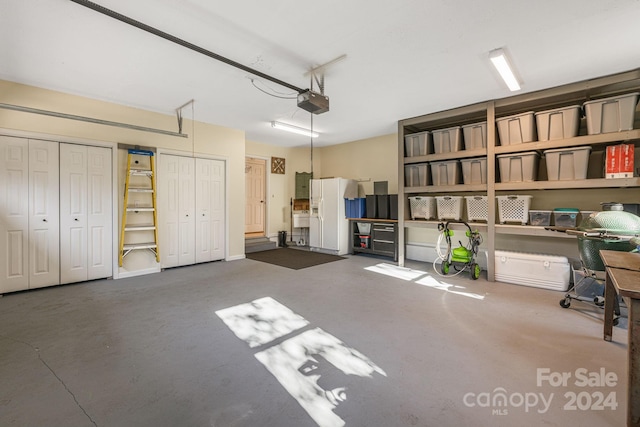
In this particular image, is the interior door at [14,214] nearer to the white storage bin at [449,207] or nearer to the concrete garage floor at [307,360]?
the concrete garage floor at [307,360]

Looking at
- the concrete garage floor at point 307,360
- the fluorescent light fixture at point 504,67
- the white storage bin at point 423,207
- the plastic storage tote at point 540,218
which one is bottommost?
the concrete garage floor at point 307,360

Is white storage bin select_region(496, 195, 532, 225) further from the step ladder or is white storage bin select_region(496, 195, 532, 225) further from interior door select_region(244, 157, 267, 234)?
the step ladder

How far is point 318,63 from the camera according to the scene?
3172 mm

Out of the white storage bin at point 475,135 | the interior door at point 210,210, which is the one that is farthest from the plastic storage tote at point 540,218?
the interior door at point 210,210

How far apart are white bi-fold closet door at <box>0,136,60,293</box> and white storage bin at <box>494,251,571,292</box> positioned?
6924mm

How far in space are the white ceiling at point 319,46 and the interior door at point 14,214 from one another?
100 centimetres

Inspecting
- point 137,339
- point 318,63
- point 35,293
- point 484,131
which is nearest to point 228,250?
point 35,293

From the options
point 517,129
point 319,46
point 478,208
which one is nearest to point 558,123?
point 517,129

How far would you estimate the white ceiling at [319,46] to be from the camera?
2.29 metres

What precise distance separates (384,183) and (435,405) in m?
5.27

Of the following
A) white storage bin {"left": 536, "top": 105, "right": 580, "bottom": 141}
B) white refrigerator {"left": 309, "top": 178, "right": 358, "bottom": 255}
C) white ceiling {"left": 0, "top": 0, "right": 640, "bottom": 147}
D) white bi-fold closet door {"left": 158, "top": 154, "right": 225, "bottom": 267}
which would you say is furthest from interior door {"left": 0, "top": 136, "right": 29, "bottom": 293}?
white storage bin {"left": 536, "top": 105, "right": 580, "bottom": 141}

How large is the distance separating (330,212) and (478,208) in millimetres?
3284

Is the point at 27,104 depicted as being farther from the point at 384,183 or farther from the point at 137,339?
the point at 384,183

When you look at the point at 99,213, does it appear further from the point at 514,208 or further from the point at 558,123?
the point at 558,123
